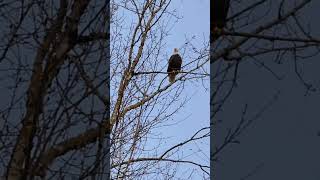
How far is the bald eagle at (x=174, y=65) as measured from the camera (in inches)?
87.4

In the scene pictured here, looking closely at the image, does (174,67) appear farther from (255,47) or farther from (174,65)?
(255,47)

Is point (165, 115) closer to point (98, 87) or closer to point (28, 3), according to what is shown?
point (98, 87)

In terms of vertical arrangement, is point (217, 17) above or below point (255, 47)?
above

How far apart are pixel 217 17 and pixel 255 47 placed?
0.16 metres

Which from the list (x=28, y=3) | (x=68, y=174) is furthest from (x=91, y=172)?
(x=28, y=3)

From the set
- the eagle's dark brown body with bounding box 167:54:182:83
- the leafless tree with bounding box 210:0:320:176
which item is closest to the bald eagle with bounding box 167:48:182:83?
the eagle's dark brown body with bounding box 167:54:182:83

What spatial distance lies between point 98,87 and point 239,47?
0.51 meters

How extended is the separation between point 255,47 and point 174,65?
1.23 feet

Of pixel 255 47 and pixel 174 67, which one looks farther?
pixel 174 67

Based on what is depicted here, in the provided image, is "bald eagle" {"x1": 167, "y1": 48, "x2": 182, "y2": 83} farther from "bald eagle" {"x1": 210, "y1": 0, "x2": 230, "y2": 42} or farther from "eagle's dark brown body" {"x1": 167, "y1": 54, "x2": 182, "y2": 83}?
"bald eagle" {"x1": 210, "y1": 0, "x2": 230, "y2": 42}

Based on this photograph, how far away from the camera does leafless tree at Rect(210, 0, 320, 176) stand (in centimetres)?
195

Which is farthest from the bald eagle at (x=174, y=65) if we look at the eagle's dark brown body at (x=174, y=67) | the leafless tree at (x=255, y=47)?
the leafless tree at (x=255, y=47)

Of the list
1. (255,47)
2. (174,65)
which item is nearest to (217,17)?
(255,47)

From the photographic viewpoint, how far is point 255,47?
195cm
